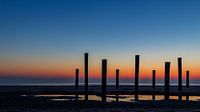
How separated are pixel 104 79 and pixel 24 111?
15308 millimetres

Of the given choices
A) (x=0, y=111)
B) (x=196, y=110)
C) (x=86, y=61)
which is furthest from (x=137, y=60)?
(x=0, y=111)

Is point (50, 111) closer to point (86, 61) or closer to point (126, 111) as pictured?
point (126, 111)

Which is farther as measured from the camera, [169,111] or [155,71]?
[155,71]

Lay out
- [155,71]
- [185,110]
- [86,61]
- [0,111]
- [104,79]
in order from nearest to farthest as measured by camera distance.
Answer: [0,111] → [185,110] → [104,79] → [86,61] → [155,71]

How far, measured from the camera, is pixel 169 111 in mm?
20109

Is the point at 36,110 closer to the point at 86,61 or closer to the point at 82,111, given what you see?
the point at 82,111

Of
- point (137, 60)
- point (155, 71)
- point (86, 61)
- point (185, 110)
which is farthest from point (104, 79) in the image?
point (155, 71)

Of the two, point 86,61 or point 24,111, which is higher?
point 86,61

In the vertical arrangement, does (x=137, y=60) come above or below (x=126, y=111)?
above

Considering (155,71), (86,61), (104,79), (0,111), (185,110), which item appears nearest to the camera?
(0,111)

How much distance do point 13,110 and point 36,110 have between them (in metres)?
0.97

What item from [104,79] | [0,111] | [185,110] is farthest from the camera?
[104,79]

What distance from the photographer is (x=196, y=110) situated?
20.8 m

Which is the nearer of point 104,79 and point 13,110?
point 13,110
